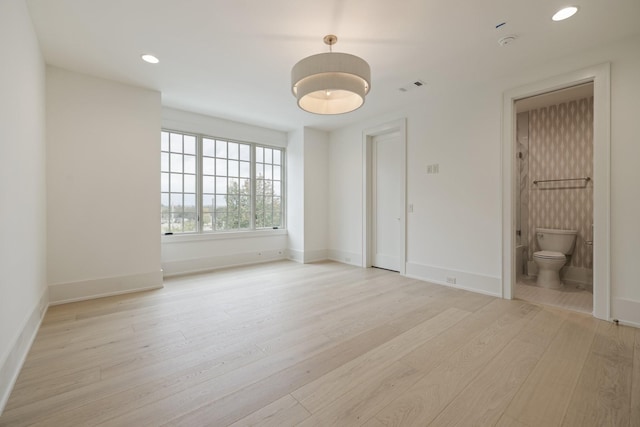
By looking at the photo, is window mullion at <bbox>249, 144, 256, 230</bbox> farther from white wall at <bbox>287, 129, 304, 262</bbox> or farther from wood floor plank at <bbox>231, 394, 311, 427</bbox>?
wood floor plank at <bbox>231, 394, 311, 427</bbox>

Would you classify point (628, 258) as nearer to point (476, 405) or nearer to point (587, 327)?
point (587, 327)

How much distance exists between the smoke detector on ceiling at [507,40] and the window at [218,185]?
13.7ft

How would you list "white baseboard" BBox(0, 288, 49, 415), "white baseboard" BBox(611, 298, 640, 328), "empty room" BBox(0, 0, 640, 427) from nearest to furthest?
"white baseboard" BBox(0, 288, 49, 415)
"empty room" BBox(0, 0, 640, 427)
"white baseboard" BBox(611, 298, 640, 328)

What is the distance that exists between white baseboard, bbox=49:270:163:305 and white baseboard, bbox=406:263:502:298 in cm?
376

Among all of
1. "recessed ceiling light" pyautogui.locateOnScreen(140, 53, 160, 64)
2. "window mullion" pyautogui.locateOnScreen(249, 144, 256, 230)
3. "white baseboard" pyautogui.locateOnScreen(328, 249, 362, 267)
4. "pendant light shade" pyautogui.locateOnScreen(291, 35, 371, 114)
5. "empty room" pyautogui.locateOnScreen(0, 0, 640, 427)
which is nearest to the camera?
"empty room" pyautogui.locateOnScreen(0, 0, 640, 427)

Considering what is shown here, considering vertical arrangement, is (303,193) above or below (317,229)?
above

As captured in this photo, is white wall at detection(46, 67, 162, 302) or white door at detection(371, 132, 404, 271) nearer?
white wall at detection(46, 67, 162, 302)

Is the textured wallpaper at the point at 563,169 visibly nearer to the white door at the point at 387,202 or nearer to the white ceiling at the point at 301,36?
→ the white ceiling at the point at 301,36

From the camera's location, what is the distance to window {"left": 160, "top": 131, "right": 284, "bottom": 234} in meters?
4.59

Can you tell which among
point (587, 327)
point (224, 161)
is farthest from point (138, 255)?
point (587, 327)

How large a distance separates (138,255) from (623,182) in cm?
555

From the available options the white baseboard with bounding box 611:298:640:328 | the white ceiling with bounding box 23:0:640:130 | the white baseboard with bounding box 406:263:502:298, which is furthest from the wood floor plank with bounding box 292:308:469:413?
the white ceiling with bounding box 23:0:640:130

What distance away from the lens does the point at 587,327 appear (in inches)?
100

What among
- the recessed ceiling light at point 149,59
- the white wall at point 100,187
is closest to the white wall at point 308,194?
the white wall at point 100,187
